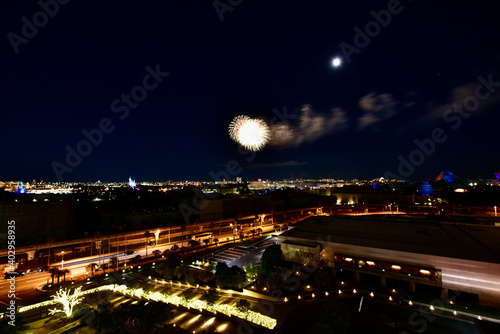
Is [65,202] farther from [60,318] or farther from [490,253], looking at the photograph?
[490,253]


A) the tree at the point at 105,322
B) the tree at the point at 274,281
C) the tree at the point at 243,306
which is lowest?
the tree at the point at 243,306

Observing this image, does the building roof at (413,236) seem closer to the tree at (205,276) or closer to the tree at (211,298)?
the tree at (205,276)

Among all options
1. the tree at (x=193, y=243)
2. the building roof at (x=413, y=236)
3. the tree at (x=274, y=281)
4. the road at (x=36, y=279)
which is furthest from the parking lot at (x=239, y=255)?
the tree at (x=274, y=281)

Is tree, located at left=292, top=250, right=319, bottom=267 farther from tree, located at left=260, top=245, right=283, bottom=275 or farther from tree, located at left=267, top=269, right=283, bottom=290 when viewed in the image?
tree, located at left=267, top=269, right=283, bottom=290

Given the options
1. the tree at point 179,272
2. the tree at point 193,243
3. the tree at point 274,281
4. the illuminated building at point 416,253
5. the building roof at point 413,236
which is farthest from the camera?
the tree at point 193,243

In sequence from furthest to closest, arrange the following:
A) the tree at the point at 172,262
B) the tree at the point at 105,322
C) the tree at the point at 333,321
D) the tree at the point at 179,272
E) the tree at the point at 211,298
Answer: the tree at the point at 172,262 < the tree at the point at 179,272 < the tree at the point at 211,298 < the tree at the point at 105,322 < the tree at the point at 333,321

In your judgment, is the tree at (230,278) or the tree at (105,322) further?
the tree at (230,278)

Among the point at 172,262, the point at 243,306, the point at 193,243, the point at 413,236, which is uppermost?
the point at 172,262

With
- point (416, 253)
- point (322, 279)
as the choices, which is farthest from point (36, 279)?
point (416, 253)

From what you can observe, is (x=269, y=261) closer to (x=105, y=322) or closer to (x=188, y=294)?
(x=188, y=294)

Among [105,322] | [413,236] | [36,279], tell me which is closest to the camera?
[105,322]
